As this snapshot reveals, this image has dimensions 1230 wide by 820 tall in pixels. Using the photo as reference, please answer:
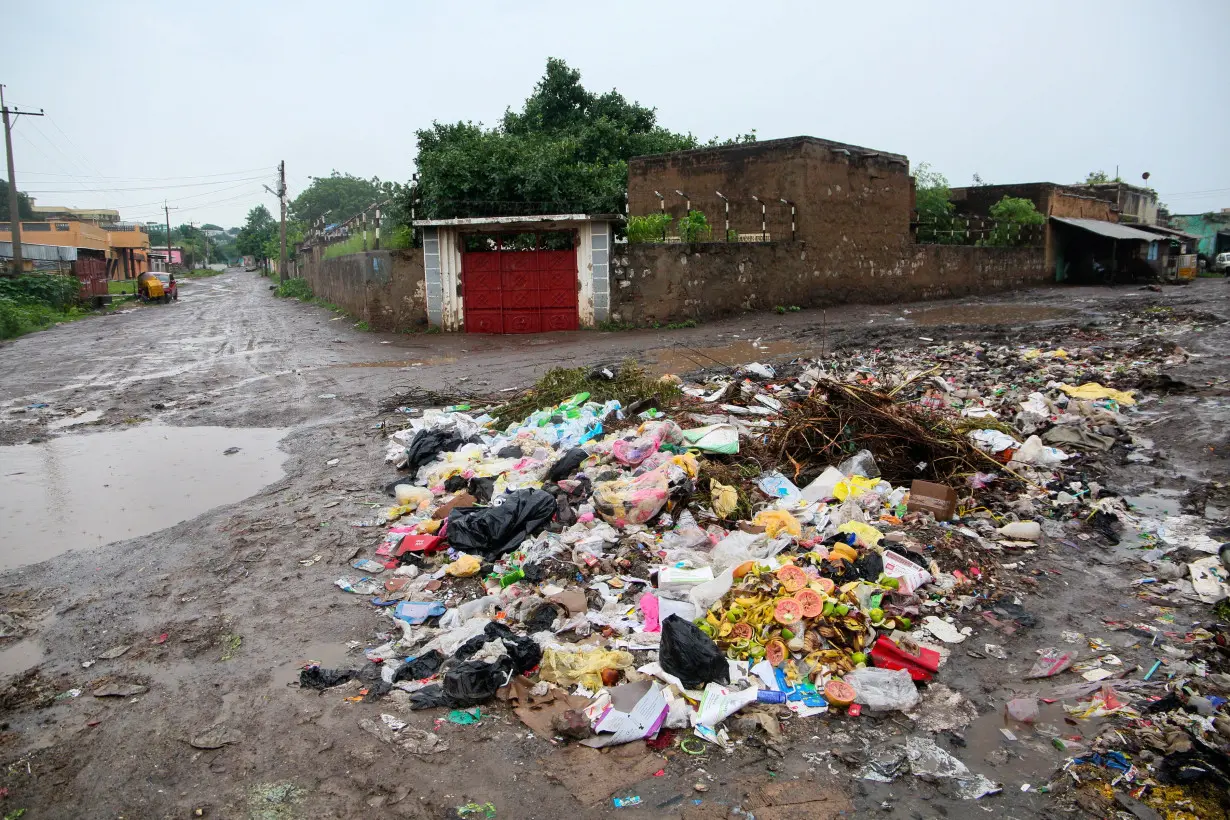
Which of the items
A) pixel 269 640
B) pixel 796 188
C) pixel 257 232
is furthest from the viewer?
pixel 257 232

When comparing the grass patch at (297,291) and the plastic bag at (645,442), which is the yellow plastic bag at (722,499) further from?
the grass patch at (297,291)

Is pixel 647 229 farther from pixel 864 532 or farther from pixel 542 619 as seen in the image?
pixel 542 619

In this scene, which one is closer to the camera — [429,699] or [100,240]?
[429,699]

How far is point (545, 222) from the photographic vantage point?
577 inches

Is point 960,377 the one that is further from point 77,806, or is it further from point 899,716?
point 77,806

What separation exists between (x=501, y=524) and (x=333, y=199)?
79277 millimetres

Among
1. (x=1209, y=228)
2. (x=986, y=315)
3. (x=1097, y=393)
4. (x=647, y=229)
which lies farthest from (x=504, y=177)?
(x=1209, y=228)

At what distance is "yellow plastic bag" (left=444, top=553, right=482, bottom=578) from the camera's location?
439cm

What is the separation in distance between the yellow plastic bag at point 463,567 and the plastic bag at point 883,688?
7.25 ft

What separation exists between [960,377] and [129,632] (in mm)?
8186

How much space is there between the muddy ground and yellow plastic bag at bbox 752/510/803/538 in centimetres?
116

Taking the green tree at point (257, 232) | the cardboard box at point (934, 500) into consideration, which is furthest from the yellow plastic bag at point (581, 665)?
the green tree at point (257, 232)

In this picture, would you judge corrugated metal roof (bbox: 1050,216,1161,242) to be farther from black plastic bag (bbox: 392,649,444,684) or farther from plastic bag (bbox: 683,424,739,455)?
black plastic bag (bbox: 392,649,444,684)

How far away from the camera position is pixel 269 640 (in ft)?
12.2
